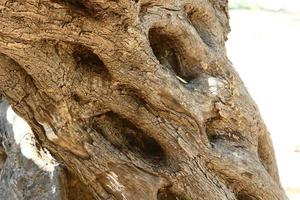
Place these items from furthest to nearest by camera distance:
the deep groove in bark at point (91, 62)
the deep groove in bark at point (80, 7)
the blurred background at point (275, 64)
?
the blurred background at point (275, 64)
the deep groove in bark at point (91, 62)
the deep groove in bark at point (80, 7)

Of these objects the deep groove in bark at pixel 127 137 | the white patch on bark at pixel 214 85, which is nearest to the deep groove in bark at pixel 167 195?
the deep groove in bark at pixel 127 137

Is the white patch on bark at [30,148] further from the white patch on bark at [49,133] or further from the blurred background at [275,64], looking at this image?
the blurred background at [275,64]

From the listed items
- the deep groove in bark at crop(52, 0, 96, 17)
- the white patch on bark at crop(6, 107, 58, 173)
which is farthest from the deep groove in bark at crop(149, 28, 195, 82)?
the white patch on bark at crop(6, 107, 58, 173)

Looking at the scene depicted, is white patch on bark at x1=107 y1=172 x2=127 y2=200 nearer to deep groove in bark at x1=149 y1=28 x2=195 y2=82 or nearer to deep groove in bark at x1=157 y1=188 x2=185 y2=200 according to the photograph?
deep groove in bark at x1=157 y1=188 x2=185 y2=200

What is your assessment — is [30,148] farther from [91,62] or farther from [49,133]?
[91,62]

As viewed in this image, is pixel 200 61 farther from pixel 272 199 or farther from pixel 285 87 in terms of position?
pixel 285 87

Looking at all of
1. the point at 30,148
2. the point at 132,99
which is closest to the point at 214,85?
the point at 132,99
